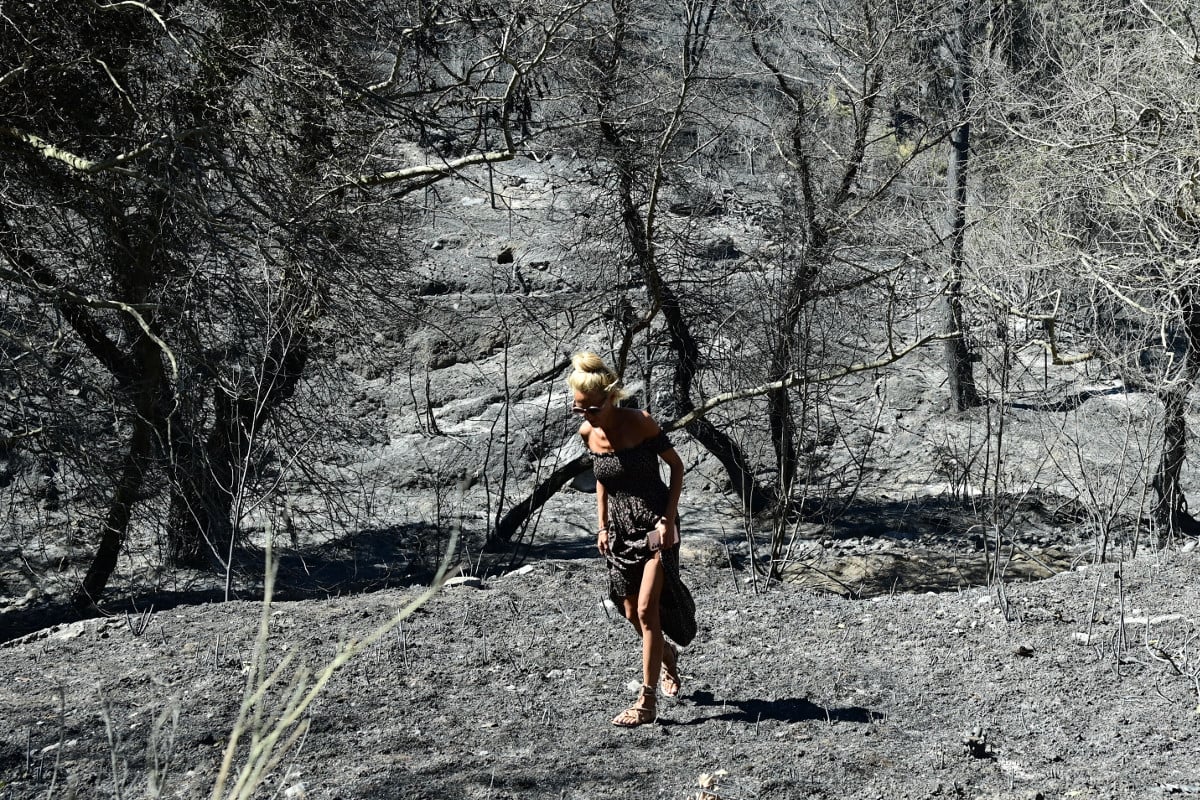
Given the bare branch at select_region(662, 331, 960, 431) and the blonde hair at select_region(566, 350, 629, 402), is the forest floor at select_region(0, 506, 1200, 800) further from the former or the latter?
the bare branch at select_region(662, 331, 960, 431)

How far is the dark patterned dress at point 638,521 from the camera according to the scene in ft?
14.2

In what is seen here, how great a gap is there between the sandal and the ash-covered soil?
0.13 feet

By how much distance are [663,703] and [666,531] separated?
0.81 metres

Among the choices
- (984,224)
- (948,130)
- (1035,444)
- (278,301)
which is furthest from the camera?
(1035,444)

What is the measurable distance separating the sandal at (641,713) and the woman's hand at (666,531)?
1.80ft

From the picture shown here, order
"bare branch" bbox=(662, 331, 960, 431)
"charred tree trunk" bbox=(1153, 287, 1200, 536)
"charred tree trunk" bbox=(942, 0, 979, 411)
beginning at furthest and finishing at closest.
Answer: "charred tree trunk" bbox=(942, 0, 979, 411) → "charred tree trunk" bbox=(1153, 287, 1200, 536) → "bare branch" bbox=(662, 331, 960, 431)

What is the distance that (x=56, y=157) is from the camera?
6879mm

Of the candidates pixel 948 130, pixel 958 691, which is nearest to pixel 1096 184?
pixel 948 130

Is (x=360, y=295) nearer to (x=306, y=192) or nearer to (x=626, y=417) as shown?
(x=306, y=192)

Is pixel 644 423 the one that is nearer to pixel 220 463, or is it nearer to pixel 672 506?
pixel 672 506

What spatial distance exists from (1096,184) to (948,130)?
3883 mm

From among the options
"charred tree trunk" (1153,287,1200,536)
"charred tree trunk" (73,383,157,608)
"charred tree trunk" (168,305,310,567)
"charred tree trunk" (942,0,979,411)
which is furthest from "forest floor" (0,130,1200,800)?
"charred tree trunk" (942,0,979,411)

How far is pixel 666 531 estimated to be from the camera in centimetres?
425

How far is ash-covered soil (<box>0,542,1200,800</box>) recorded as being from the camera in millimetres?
3766
